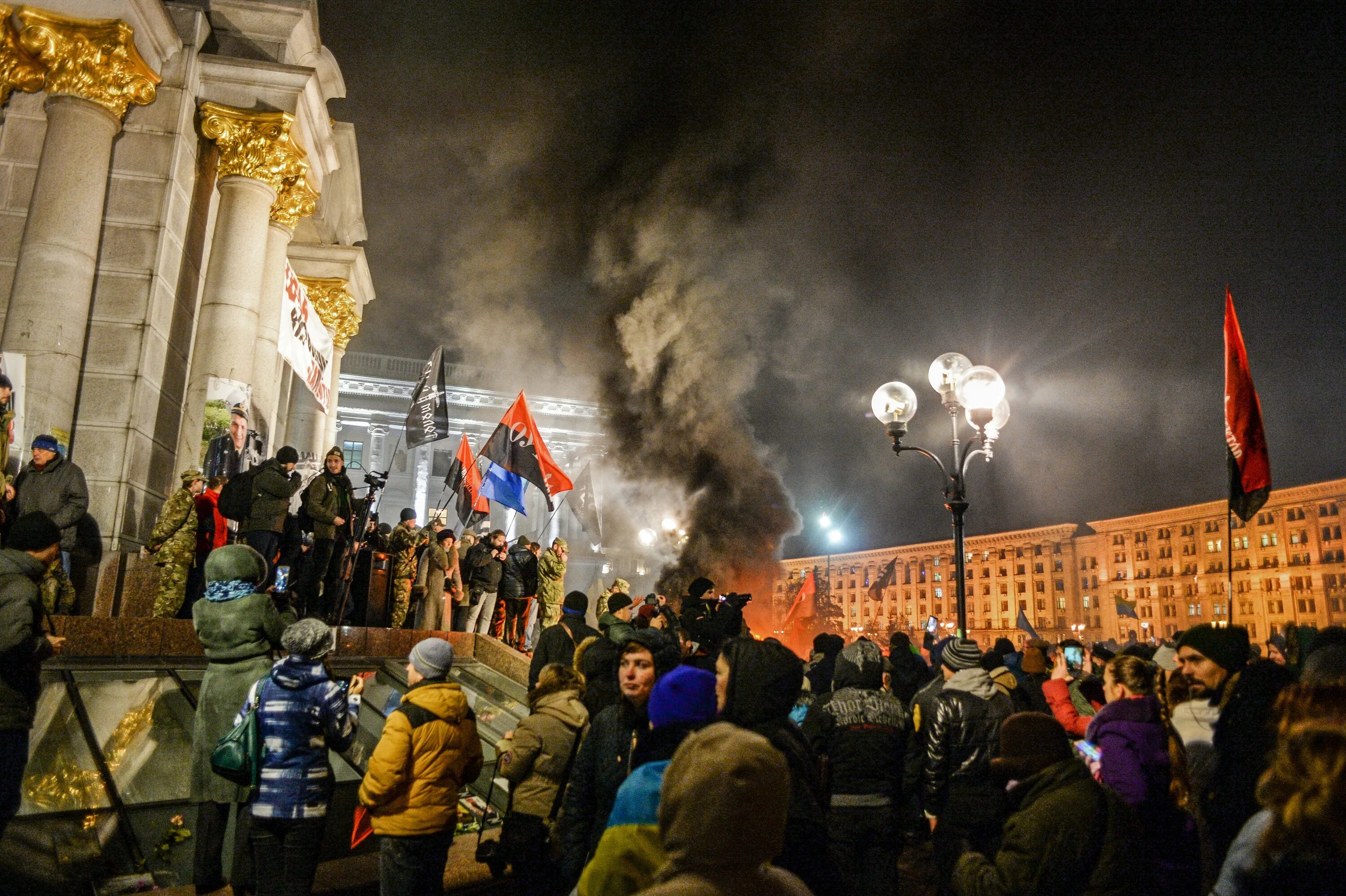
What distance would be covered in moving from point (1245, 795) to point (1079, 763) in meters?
1.17

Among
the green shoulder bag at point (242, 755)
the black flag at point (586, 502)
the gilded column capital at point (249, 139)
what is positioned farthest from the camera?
Answer: the black flag at point (586, 502)

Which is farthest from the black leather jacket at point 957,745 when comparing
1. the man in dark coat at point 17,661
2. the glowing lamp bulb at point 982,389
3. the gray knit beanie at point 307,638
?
the glowing lamp bulb at point 982,389

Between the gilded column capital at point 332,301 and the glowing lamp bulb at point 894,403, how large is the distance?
11.5m

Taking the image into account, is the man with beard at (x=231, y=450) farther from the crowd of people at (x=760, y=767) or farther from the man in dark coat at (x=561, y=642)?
the crowd of people at (x=760, y=767)

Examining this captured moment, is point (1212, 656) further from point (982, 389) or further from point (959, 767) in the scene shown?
point (982, 389)

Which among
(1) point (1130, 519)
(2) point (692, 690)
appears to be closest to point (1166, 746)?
(2) point (692, 690)

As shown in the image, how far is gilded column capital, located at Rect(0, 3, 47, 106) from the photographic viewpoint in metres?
9.94

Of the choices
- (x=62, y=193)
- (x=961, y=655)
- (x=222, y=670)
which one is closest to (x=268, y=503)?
(x=222, y=670)

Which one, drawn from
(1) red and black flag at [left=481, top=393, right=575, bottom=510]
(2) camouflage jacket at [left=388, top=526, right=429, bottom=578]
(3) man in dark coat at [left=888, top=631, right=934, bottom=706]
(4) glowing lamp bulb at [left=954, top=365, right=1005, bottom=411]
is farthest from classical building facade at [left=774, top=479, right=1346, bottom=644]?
(3) man in dark coat at [left=888, top=631, right=934, bottom=706]

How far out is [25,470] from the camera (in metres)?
7.74

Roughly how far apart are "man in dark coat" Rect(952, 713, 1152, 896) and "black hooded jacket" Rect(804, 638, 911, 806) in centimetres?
182

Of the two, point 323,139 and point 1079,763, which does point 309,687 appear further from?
point 323,139

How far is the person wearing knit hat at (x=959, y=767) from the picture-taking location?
15.2 ft

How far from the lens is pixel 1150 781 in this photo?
12.9 feet
